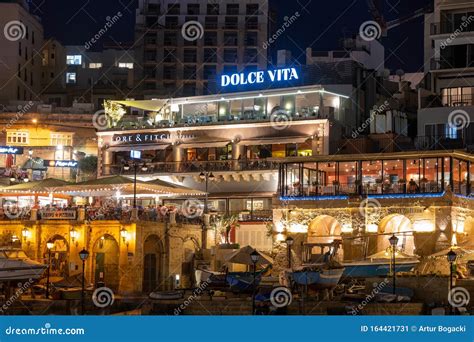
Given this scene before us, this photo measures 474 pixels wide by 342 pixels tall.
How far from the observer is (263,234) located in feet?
234

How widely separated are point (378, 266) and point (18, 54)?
63623 millimetres

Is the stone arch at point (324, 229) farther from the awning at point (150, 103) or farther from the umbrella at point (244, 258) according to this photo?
the awning at point (150, 103)

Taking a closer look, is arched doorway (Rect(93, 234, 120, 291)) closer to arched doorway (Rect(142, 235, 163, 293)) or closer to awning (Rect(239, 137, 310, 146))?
arched doorway (Rect(142, 235, 163, 293))

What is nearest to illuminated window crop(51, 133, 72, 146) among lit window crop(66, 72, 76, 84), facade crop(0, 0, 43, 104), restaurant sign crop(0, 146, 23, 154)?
restaurant sign crop(0, 146, 23, 154)

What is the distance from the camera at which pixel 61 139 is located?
93.6 metres

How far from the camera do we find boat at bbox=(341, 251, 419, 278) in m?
55.6

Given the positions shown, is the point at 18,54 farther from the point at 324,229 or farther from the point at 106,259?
the point at 324,229

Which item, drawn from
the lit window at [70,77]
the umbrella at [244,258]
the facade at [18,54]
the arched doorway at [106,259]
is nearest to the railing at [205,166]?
the arched doorway at [106,259]

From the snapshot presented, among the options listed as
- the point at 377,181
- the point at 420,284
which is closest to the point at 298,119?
the point at 377,181

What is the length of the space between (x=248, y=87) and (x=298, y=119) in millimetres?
6990

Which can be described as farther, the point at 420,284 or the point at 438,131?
the point at 438,131

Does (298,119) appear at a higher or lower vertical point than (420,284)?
higher

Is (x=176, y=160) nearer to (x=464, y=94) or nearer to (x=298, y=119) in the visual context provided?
(x=298, y=119)

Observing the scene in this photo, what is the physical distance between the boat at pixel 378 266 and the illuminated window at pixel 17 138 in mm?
44146
